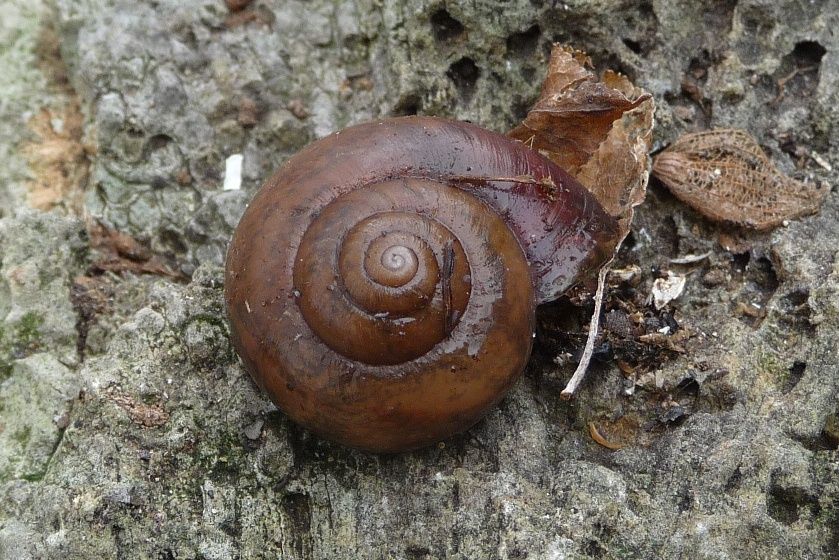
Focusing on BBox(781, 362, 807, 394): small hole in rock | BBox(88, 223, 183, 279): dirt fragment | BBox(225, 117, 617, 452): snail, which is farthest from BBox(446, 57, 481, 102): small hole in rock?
BBox(781, 362, 807, 394): small hole in rock

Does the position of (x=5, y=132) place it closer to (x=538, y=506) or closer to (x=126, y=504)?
(x=126, y=504)

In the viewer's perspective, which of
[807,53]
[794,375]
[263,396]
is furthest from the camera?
[807,53]

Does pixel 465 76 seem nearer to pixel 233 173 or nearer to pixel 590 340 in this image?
pixel 233 173

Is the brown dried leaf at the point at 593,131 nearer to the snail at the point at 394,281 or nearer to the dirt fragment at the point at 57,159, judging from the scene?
the snail at the point at 394,281

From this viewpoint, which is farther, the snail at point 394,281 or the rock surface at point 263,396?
the rock surface at point 263,396

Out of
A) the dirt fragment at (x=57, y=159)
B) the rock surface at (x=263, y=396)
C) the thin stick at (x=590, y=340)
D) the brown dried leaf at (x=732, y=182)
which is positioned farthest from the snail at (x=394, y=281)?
the dirt fragment at (x=57, y=159)

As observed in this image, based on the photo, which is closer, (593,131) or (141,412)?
(141,412)

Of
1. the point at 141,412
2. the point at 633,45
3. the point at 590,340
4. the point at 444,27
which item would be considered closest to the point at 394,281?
the point at 590,340
